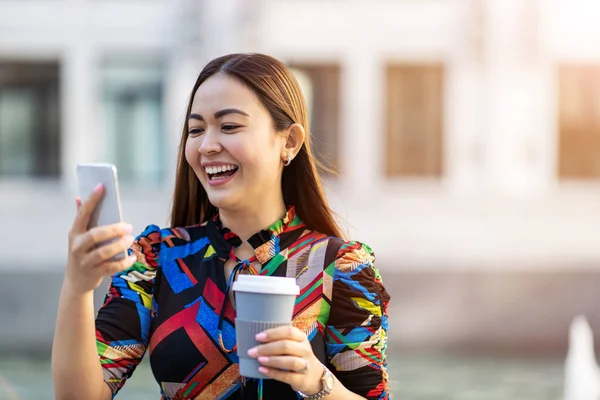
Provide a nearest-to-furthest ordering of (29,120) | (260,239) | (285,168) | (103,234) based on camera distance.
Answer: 1. (103,234)
2. (260,239)
3. (285,168)
4. (29,120)

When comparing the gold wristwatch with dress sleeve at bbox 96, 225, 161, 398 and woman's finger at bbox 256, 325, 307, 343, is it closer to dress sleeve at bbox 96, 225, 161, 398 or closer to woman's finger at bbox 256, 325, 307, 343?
woman's finger at bbox 256, 325, 307, 343

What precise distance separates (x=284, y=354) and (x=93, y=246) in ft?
1.28

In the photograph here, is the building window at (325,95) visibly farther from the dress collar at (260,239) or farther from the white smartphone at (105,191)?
the white smartphone at (105,191)

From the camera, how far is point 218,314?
2012 millimetres

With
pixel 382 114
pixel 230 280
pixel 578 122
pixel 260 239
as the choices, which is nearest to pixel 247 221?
pixel 260 239

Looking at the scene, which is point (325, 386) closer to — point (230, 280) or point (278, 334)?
point (278, 334)

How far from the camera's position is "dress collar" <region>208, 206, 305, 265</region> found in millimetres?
2117

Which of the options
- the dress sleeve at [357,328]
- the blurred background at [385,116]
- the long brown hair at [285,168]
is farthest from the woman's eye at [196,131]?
the blurred background at [385,116]

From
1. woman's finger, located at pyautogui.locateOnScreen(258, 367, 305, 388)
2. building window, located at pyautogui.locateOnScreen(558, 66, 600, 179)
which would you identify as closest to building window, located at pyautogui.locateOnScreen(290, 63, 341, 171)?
building window, located at pyautogui.locateOnScreen(558, 66, 600, 179)

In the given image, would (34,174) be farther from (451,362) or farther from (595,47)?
(595,47)

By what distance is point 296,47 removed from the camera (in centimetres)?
1005

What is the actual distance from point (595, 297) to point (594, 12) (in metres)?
3.01

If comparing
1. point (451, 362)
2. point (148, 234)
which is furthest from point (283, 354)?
point (451, 362)

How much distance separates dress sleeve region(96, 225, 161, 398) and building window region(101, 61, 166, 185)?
8.04m
